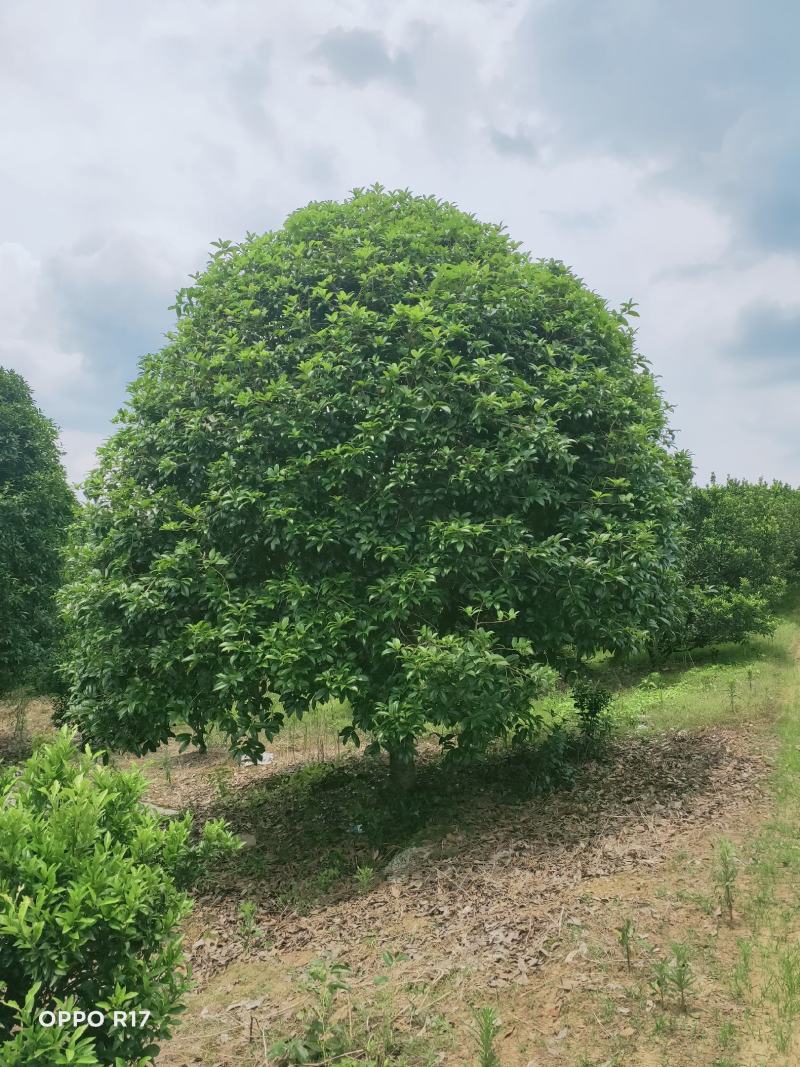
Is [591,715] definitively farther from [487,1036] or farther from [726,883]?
[487,1036]

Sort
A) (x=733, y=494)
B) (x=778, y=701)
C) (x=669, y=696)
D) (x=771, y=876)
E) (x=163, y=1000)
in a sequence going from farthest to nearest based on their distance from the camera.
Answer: (x=733, y=494)
(x=669, y=696)
(x=778, y=701)
(x=771, y=876)
(x=163, y=1000)

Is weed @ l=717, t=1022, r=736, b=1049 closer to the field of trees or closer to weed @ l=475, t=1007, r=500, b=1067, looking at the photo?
the field of trees

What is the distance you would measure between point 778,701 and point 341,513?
1022 centimetres

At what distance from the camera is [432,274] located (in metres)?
→ 9.09

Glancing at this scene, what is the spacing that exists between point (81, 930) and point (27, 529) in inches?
561

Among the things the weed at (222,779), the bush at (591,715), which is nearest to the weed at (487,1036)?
the bush at (591,715)

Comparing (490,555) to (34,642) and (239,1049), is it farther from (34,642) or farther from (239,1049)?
(34,642)

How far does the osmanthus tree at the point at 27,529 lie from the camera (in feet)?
50.5

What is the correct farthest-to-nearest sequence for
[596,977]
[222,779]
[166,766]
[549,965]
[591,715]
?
[166,766] < [222,779] < [591,715] < [549,965] < [596,977]

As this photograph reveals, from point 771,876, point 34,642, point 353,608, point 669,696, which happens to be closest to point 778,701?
point 669,696

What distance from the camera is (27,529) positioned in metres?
15.8

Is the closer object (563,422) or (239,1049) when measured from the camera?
(239,1049)

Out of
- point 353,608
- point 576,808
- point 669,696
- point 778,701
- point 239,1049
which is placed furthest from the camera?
point 669,696

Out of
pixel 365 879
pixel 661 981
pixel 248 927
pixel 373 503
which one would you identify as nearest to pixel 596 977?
pixel 661 981
